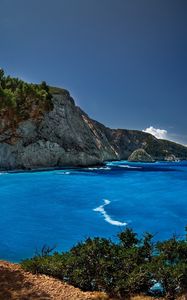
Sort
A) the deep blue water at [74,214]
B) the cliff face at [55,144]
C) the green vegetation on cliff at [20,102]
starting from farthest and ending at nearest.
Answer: the cliff face at [55,144]
the deep blue water at [74,214]
the green vegetation on cliff at [20,102]

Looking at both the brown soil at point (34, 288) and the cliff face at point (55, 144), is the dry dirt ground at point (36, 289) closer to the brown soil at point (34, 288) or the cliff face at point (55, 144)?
the brown soil at point (34, 288)

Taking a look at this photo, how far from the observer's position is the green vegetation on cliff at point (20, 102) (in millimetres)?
14504

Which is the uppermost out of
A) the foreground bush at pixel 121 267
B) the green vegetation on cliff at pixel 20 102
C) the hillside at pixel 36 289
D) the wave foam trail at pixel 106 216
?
the green vegetation on cliff at pixel 20 102

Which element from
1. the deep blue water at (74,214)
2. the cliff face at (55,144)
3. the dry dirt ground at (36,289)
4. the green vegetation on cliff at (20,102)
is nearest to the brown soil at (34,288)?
the dry dirt ground at (36,289)

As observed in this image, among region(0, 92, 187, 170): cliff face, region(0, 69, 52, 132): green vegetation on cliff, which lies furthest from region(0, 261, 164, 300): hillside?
region(0, 92, 187, 170): cliff face

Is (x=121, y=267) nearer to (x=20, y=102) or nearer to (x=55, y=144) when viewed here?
(x=20, y=102)

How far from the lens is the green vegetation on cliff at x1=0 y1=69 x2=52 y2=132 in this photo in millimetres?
14504

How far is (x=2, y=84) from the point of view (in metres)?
15.1

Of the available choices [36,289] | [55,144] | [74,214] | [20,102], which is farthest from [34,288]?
[55,144]

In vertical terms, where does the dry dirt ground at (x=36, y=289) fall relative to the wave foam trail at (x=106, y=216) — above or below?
above

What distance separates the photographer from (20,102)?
50.2ft

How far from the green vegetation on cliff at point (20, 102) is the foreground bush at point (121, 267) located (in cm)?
691

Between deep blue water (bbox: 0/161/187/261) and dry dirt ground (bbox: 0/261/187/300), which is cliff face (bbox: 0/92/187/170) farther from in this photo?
dry dirt ground (bbox: 0/261/187/300)

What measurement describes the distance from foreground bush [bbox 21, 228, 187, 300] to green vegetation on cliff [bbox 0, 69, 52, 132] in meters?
6.91
